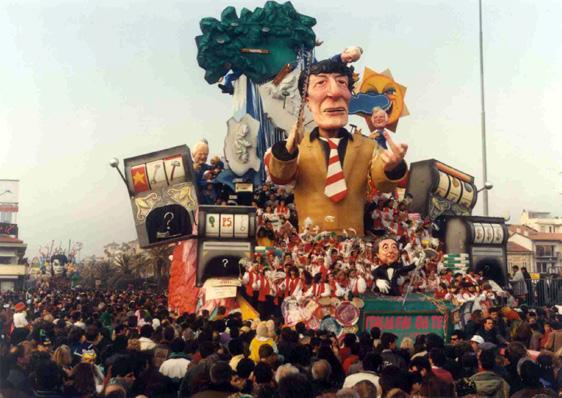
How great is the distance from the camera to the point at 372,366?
579cm

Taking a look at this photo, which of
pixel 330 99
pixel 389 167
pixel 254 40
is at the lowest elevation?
pixel 389 167

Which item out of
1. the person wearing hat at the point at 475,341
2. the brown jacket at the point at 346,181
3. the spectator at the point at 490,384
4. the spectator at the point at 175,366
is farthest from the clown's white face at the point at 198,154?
the spectator at the point at 490,384

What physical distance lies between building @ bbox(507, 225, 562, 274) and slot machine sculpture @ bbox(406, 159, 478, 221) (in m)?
21.2

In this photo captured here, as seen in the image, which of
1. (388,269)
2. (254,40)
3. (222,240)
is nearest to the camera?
(388,269)

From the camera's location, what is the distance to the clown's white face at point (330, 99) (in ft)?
48.5

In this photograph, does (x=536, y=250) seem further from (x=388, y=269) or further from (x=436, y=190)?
(x=388, y=269)

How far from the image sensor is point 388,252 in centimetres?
1279

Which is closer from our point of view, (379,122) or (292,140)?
(292,140)

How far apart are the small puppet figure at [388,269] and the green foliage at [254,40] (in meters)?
9.50

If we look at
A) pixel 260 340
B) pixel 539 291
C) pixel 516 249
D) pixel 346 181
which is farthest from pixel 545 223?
pixel 260 340

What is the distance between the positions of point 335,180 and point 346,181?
287 mm

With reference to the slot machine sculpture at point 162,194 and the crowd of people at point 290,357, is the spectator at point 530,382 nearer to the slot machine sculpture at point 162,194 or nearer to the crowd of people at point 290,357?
the crowd of people at point 290,357

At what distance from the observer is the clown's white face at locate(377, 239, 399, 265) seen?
12766mm

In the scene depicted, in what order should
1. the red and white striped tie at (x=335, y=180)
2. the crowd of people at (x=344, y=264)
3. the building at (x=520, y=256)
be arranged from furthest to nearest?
the building at (x=520, y=256) → the red and white striped tie at (x=335, y=180) → the crowd of people at (x=344, y=264)
